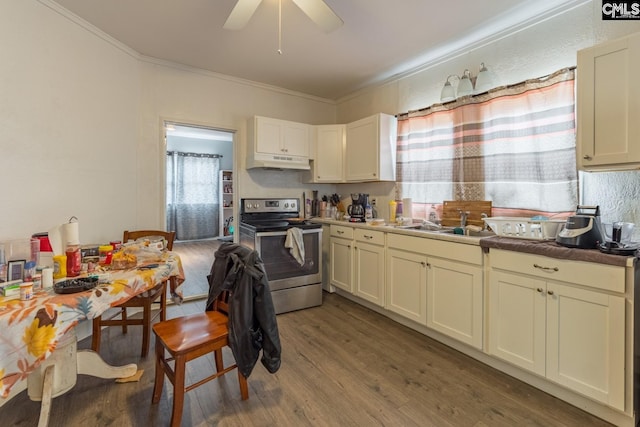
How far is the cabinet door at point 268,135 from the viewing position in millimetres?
3386

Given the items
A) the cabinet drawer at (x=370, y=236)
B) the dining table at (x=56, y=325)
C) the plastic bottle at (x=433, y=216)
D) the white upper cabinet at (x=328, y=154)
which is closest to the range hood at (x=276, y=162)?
the white upper cabinet at (x=328, y=154)

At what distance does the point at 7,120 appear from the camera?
6.19 feet

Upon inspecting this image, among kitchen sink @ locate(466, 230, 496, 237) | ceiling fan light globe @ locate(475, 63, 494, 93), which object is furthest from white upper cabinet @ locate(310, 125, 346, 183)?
kitchen sink @ locate(466, 230, 496, 237)

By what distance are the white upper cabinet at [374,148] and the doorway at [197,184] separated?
431cm

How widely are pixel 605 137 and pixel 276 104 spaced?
3.29 metres

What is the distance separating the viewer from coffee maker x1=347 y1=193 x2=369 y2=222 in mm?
3476

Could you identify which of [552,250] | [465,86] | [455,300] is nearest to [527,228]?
[552,250]

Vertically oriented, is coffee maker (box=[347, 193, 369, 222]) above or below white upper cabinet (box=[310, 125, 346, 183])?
below

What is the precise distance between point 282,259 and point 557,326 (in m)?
2.29

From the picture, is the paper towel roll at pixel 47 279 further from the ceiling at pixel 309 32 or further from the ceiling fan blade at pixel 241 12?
the ceiling at pixel 309 32

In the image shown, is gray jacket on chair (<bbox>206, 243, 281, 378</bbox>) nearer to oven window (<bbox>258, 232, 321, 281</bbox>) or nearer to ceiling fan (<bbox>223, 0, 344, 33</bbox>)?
oven window (<bbox>258, 232, 321, 281</bbox>)

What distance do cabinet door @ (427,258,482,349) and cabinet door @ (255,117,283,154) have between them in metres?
2.15

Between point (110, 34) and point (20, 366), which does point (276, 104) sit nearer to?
point (110, 34)

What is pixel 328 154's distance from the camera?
381 cm
